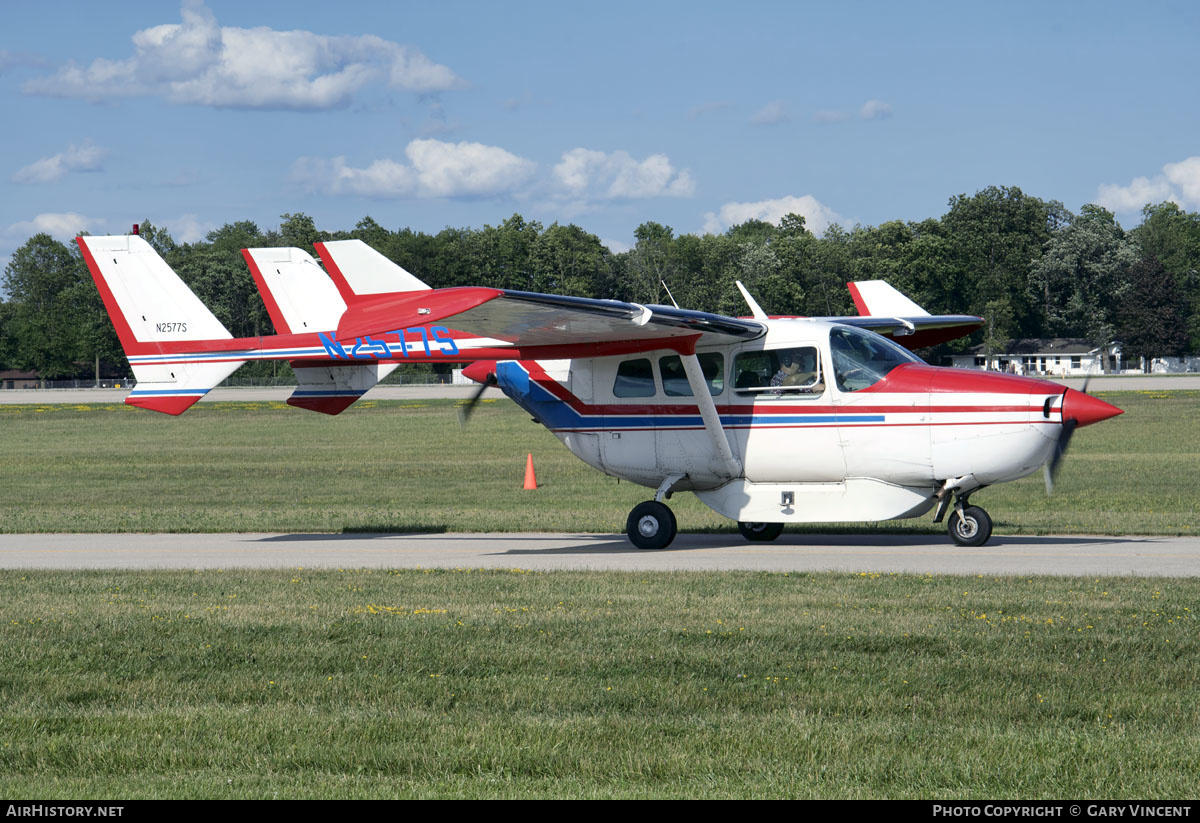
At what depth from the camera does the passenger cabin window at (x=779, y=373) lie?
50.5 ft

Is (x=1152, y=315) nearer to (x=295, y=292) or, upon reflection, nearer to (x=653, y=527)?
(x=295, y=292)

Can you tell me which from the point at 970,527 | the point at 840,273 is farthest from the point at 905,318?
the point at 840,273

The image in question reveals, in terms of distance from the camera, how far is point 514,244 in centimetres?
12306

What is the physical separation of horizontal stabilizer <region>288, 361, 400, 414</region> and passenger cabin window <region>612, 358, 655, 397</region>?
137 inches

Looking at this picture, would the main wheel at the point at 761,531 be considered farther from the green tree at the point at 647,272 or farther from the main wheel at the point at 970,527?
the green tree at the point at 647,272

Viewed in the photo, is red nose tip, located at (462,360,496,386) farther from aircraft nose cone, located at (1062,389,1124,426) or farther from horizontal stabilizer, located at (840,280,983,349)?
aircraft nose cone, located at (1062,389,1124,426)

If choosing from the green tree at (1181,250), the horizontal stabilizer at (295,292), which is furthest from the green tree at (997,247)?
the horizontal stabilizer at (295,292)

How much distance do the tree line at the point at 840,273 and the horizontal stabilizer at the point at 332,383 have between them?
87217mm

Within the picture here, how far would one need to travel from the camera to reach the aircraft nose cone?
14.0 meters

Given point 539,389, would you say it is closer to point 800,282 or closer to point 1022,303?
point 800,282

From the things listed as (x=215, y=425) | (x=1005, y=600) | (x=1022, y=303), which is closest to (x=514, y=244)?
(x=1022, y=303)

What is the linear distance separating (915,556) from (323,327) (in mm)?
9571

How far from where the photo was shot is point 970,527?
15.1 m

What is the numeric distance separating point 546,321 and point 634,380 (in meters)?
2.27
